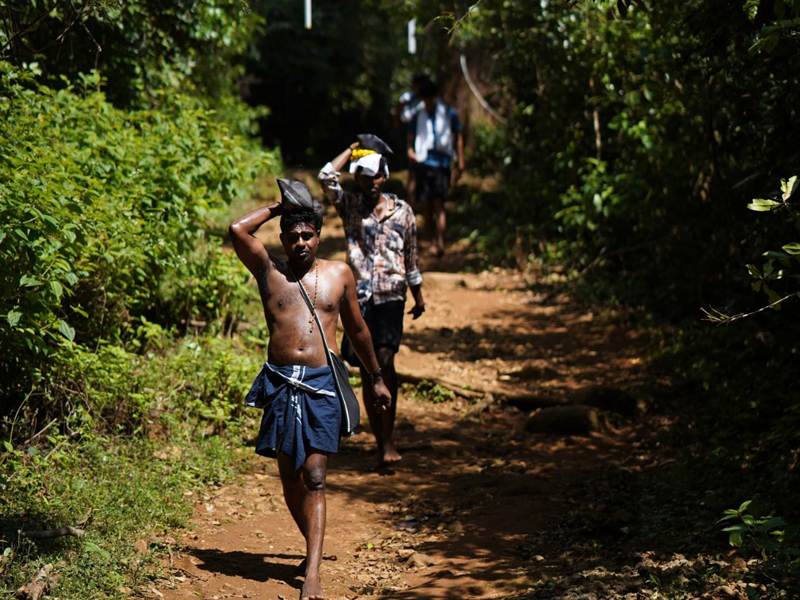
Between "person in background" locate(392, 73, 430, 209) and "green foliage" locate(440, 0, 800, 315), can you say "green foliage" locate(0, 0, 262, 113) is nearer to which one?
"person in background" locate(392, 73, 430, 209)

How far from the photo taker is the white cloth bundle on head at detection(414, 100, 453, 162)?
11.1 meters

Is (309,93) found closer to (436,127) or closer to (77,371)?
(436,127)

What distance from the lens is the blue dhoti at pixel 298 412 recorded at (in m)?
4.50

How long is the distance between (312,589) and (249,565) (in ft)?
2.17

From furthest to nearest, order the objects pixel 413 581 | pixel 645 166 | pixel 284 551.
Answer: pixel 645 166
pixel 284 551
pixel 413 581

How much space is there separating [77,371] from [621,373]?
456 centimetres

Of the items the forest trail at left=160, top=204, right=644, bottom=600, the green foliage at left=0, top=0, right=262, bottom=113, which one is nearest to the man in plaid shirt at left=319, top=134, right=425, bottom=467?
the forest trail at left=160, top=204, right=644, bottom=600

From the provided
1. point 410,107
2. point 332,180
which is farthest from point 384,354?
point 410,107

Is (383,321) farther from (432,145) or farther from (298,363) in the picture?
(432,145)

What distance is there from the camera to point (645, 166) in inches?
393

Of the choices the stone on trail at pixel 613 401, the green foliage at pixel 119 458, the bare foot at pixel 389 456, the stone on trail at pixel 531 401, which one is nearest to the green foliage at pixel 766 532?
the green foliage at pixel 119 458

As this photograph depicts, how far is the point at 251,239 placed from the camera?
15.1 feet

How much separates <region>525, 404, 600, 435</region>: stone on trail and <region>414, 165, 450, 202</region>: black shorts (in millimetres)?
4596

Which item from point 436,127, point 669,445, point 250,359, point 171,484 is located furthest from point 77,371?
point 436,127
